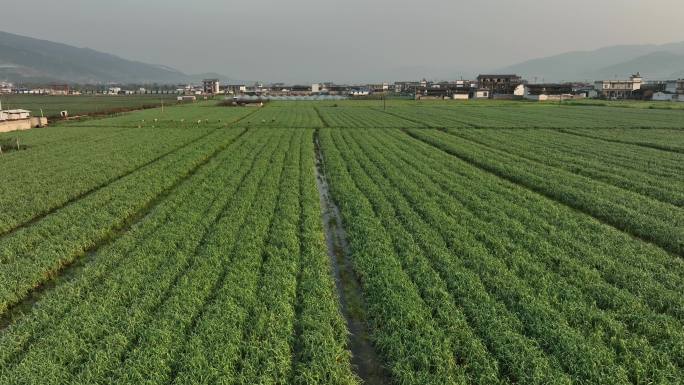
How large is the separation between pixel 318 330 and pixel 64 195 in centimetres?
1647

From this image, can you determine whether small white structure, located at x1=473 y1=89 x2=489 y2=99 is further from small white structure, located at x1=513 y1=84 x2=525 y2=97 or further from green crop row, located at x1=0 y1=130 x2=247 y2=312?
green crop row, located at x1=0 y1=130 x2=247 y2=312

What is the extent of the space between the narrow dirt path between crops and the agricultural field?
57mm

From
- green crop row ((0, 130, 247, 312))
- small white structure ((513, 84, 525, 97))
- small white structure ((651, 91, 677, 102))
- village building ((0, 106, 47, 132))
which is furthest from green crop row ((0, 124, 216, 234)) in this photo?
small white structure ((651, 91, 677, 102))

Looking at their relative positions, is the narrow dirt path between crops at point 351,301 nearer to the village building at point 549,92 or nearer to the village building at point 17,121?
the village building at point 17,121

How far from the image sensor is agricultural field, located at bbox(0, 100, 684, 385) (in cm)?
705

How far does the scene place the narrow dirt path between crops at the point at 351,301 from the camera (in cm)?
734

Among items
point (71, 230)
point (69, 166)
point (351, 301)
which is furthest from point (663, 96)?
point (71, 230)

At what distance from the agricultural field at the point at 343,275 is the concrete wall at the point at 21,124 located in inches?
1111

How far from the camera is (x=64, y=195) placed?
17984 millimetres

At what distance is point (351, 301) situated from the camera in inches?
380

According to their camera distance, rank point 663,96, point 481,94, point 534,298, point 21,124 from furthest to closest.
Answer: point 481,94 < point 663,96 < point 21,124 < point 534,298

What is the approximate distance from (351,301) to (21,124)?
5378 centimetres

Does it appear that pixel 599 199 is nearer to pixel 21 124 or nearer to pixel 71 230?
pixel 71 230

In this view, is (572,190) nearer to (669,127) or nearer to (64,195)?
(64,195)
